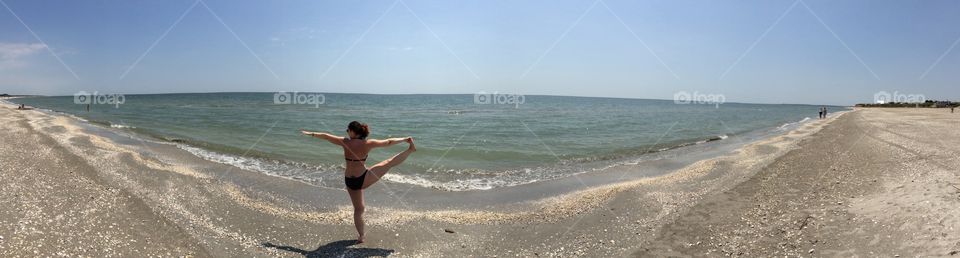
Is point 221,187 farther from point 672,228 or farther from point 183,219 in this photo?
point 672,228

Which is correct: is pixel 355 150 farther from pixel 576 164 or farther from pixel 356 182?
pixel 576 164

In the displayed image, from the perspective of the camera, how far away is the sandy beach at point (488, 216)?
7.29 m

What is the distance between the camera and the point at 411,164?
1781cm

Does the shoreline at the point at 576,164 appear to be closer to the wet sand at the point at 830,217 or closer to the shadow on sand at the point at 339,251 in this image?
the wet sand at the point at 830,217

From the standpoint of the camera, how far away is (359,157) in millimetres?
7547

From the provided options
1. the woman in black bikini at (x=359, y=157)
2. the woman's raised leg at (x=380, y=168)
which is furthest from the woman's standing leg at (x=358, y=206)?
the woman's raised leg at (x=380, y=168)

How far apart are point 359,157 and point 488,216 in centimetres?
379

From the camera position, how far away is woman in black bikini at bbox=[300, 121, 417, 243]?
7508mm

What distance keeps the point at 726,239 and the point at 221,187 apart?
39.2ft

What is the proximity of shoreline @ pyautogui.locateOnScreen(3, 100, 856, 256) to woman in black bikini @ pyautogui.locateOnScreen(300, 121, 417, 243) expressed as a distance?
3.09 feet

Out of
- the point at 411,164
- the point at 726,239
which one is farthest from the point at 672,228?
the point at 411,164

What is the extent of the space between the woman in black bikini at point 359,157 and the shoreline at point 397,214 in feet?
3.09

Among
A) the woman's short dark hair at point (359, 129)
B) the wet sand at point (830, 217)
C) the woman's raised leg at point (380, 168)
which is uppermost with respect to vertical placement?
the woman's short dark hair at point (359, 129)

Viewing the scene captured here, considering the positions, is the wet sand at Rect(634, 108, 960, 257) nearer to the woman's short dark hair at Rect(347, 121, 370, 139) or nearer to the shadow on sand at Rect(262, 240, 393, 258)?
the shadow on sand at Rect(262, 240, 393, 258)
